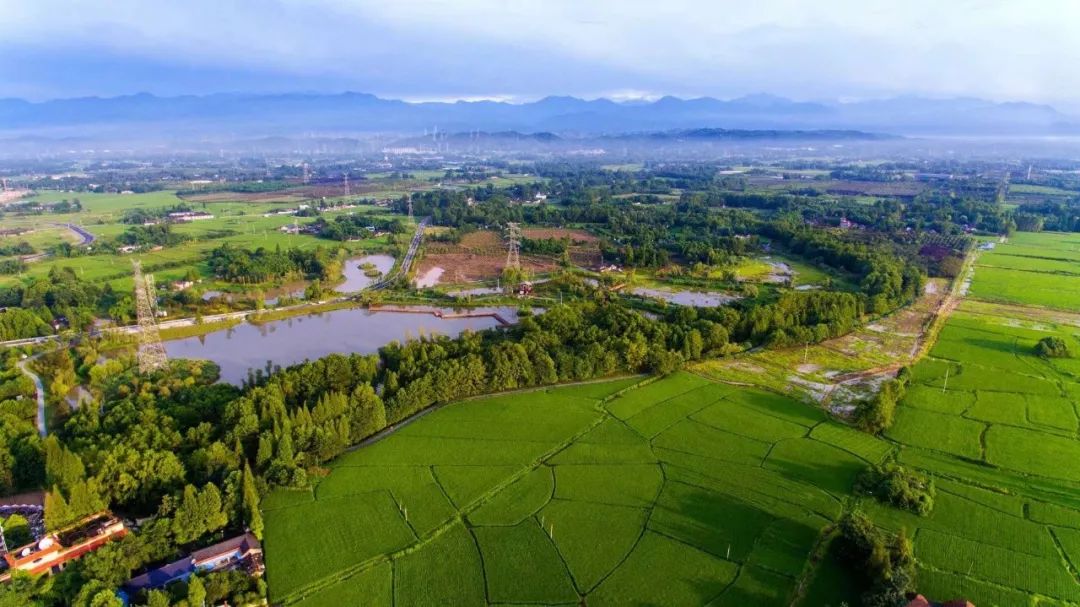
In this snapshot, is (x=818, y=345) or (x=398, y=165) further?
(x=398, y=165)

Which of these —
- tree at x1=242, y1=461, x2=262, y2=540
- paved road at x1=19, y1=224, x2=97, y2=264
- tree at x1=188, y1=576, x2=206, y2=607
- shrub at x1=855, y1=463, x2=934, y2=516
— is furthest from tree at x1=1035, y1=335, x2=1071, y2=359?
paved road at x1=19, y1=224, x2=97, y2=264

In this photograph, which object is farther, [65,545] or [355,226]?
[355,226]

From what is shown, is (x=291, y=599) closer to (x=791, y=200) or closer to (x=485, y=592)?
A: (x=485, y=592)

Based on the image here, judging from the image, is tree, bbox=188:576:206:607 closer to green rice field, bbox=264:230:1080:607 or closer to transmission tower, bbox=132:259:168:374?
green rice field, bbox=264:230:1080:607

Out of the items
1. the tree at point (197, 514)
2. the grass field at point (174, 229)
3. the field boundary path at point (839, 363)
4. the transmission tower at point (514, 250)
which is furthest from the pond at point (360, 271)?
the tree at point (197, 514)

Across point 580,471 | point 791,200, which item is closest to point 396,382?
point 580,471

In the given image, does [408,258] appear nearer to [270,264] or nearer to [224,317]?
[270,264]

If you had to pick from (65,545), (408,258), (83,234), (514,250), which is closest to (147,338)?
(65,545)
